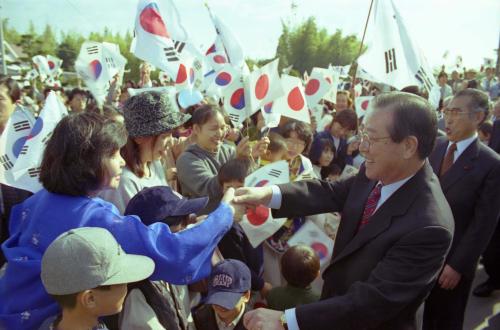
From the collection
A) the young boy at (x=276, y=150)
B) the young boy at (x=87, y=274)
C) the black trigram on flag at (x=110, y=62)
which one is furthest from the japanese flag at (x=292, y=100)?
the young boy at (x=87, y=274)

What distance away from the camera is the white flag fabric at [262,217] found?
2.60 m

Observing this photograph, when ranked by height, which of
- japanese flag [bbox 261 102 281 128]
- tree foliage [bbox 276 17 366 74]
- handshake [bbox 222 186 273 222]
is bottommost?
tree foliage [bbox 276 17 366 74]

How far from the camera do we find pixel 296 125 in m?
3.98

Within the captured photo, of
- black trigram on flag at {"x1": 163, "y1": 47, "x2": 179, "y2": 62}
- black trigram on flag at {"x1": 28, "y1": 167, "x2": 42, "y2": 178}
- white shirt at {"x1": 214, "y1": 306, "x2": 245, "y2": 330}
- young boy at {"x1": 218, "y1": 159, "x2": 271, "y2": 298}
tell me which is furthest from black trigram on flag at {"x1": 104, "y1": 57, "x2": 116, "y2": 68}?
white shirt at {"x1": 214, "y1": 306, "x2": 245, "y2": 330}

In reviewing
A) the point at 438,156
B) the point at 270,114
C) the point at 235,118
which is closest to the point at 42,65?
the point at 235,118

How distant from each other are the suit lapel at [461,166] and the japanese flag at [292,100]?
64.8 inches

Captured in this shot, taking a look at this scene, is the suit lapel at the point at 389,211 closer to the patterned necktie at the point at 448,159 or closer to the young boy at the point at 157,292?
the young boy at the point at 157,292

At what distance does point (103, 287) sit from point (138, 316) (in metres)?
0.23

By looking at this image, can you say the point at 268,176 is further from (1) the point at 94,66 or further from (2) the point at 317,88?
(2) the point at 317,88

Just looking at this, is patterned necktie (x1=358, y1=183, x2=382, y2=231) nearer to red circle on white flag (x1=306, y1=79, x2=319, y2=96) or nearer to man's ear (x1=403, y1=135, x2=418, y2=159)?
man's ear (x1=403, y1=135, x2=418, y2=159)

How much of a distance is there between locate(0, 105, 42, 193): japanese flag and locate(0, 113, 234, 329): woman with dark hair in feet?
3.43

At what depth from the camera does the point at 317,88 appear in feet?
20.3

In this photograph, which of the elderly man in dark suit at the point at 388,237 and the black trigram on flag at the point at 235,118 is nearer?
the elderly man in dark suit at the point at 388,237

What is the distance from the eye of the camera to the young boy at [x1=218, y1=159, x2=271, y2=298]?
2725 millimetres
